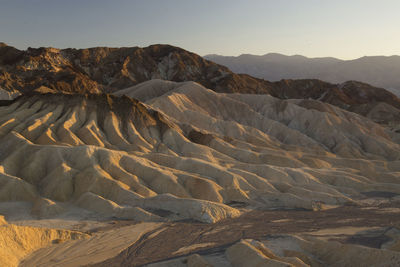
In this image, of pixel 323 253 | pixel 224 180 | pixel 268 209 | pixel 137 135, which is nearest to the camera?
pixel 323 253

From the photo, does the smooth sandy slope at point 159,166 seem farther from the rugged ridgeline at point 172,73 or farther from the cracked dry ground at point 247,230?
the rugged ridgeline at point 172,73

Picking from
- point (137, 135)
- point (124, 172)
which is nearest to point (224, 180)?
point (124, 172)

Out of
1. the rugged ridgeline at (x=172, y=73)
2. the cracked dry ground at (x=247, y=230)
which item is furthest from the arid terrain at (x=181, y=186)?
the rugged ridgeline at (x=172, y=73)

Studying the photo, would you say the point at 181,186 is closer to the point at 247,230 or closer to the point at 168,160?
the point at 168,160

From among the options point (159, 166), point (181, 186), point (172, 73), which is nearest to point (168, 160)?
point (159, 166)

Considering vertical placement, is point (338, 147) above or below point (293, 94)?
below

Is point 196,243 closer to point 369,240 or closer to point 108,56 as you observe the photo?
point 369,240
